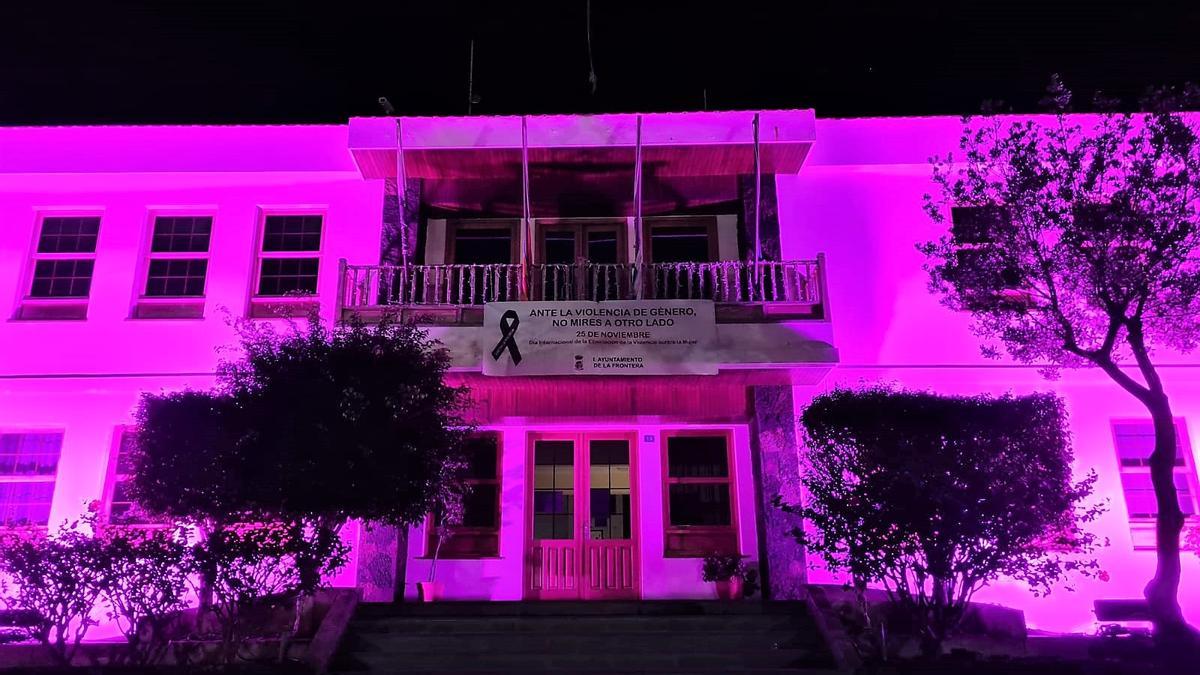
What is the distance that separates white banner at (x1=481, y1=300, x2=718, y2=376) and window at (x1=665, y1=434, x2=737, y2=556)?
2.04 m

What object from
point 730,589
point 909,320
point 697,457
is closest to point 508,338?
point 697,457

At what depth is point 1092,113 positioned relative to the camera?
12281 mm

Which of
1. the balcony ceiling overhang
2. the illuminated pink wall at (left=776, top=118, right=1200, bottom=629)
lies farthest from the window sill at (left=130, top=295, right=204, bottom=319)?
the illuminated pink wall at (left=776, top=118, right=1200, bottom=629)

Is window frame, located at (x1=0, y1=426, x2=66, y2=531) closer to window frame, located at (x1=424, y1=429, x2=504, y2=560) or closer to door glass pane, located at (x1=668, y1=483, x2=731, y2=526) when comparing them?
window frame, located at (x1=424, y1=429, x2=504, y2=560)

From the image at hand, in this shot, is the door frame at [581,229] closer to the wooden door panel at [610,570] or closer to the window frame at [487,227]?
the window frame at [487,227]

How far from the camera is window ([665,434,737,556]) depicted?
11.7 m

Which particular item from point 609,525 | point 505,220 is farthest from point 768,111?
point 609,525

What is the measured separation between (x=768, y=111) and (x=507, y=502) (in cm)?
680

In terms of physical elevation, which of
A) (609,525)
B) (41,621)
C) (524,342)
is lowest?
(41,621)

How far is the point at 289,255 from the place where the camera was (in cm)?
1238

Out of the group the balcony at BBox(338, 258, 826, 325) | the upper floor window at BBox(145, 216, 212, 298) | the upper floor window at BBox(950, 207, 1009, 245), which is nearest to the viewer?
the upper floor window at BBox(950, 207, 1009, 245)

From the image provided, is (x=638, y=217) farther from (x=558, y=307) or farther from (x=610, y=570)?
(x=610, y=570)

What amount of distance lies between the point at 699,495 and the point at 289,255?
716 centimetres

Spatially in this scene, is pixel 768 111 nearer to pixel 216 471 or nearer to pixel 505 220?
pixel 505 220
